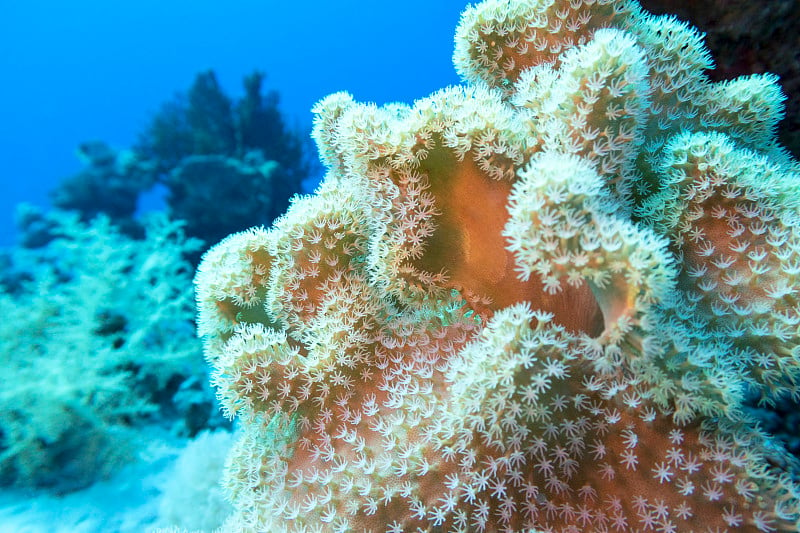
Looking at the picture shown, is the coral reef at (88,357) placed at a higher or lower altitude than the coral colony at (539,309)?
higher

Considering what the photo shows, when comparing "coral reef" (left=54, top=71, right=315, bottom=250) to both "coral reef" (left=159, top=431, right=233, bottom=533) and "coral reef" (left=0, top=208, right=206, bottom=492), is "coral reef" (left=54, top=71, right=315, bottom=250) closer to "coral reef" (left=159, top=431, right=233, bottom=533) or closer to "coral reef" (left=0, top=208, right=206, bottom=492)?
"coral reef" (left=0, top=208, right=206, bottom=492)

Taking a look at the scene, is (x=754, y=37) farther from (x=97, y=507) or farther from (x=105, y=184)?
(x=105, y=184)

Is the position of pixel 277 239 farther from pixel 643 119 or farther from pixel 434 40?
pixel 434 40

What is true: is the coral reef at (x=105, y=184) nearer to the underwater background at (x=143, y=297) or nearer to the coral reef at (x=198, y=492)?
the underwater background at (x=143, y=297)

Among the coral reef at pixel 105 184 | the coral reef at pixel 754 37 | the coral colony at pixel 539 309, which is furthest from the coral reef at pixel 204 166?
the coral reef at pixel 754 37

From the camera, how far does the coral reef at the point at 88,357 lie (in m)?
3.40

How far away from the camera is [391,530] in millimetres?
1451

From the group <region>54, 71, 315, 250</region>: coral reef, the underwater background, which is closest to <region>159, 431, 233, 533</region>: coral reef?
the underwater background

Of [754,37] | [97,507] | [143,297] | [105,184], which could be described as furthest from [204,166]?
[754,37]

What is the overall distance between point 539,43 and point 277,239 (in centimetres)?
140

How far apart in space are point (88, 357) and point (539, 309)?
4.07 meters

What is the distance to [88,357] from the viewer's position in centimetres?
385

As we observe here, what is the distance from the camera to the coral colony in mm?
1271

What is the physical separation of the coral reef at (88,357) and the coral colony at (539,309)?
8.21ft
